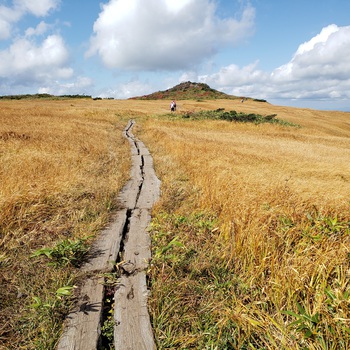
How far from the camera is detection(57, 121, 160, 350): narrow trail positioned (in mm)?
2379

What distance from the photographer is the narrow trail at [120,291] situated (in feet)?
7.80

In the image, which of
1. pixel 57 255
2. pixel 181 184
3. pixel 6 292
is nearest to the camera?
pixel 6 292

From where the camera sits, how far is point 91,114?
96.1 ft

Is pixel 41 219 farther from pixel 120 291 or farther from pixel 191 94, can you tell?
pixel 191 94

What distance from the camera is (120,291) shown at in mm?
2938

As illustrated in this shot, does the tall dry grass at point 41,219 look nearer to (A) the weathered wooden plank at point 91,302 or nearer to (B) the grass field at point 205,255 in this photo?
(B) the grass field at point 205,255

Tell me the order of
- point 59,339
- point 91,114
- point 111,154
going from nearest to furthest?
1. point 59,339
2. point 111,154
3. point 91,114

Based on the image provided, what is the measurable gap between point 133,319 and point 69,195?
3.45m

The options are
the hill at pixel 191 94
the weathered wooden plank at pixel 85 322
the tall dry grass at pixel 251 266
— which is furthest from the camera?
the hill at pixel 191 94

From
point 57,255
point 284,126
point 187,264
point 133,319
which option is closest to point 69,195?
point 57,255

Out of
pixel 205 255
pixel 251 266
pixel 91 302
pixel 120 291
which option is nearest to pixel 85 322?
pixel 91 302

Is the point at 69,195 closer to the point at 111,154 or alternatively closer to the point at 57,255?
the point at 57,255

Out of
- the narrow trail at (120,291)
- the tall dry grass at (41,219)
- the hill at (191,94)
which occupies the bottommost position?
the narrow trail at (120,291)

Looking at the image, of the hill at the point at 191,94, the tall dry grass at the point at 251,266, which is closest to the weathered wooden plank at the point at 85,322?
the tall dry grass at the point at 251,266
